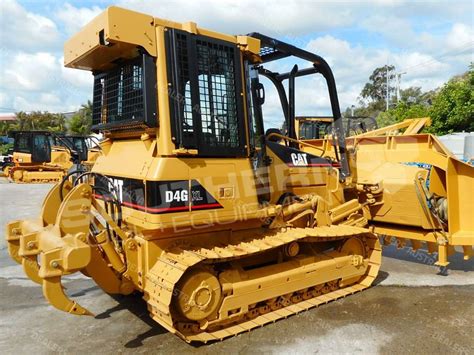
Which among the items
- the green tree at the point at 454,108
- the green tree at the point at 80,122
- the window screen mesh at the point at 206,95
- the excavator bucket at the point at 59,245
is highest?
the green tree at the point at 80,122

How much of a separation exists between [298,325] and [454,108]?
58.6ft

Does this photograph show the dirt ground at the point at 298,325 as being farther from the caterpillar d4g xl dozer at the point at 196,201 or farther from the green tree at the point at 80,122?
the green tree at the point at 80,122

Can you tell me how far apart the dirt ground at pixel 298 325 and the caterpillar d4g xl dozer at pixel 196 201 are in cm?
23

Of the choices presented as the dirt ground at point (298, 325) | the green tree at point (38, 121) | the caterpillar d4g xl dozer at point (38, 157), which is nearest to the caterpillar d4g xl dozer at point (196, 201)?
the dirt ground at point (298, 325)

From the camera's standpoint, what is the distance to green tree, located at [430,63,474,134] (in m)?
18.8

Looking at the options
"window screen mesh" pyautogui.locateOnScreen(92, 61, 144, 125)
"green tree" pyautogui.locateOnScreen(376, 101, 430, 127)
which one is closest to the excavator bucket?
"window screen mesh" pyautogui.locateOnScreen(92, 61, 144, 125)

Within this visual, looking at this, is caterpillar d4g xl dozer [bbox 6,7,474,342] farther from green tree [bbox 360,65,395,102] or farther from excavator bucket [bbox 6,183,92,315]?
green tree [bbox 360,65,395,102]

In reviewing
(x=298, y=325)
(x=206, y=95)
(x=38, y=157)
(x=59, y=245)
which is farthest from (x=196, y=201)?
(x=38, y=157)

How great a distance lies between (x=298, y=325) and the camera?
444cm

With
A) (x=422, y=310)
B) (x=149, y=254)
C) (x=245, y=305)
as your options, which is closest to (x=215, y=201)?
(x=149, y=254)

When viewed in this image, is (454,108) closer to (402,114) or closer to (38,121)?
(402,114)

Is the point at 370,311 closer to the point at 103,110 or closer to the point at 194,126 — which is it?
the point at 194,126

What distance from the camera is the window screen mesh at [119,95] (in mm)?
4156

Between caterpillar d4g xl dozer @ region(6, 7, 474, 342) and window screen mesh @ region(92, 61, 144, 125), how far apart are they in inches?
0.8
